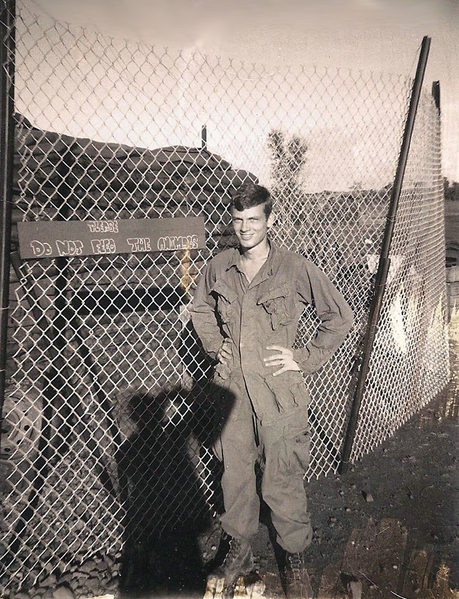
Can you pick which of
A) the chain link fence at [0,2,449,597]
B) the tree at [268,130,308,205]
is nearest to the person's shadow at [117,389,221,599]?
the chain link fence at [0,2,449,597]

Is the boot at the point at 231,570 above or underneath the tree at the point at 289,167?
underneath

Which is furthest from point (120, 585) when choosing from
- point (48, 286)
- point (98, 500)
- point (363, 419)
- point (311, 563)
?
point (363, 419)

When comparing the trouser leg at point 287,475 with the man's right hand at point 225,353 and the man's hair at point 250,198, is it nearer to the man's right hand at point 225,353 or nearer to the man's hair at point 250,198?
the man's right hand at point 225,353

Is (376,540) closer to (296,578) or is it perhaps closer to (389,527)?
(389,527)

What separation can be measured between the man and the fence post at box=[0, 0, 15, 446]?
1122 mm

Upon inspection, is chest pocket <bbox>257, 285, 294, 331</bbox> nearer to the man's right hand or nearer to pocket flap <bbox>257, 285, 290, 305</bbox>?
pocket flap <bbox>257, 285, 290, 305</bbox>

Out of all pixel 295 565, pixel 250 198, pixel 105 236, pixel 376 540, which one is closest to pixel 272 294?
pixel 250 198

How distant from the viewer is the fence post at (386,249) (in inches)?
124

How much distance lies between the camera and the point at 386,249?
3.32 meters

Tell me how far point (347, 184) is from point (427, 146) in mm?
1245

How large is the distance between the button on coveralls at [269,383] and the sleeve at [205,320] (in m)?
0.08

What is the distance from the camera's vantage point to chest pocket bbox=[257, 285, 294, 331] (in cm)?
242

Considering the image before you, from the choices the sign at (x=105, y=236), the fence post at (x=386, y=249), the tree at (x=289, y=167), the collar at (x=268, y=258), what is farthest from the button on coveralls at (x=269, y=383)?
the tree at (x=289, y=167)

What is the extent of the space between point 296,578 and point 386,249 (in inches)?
93.6
